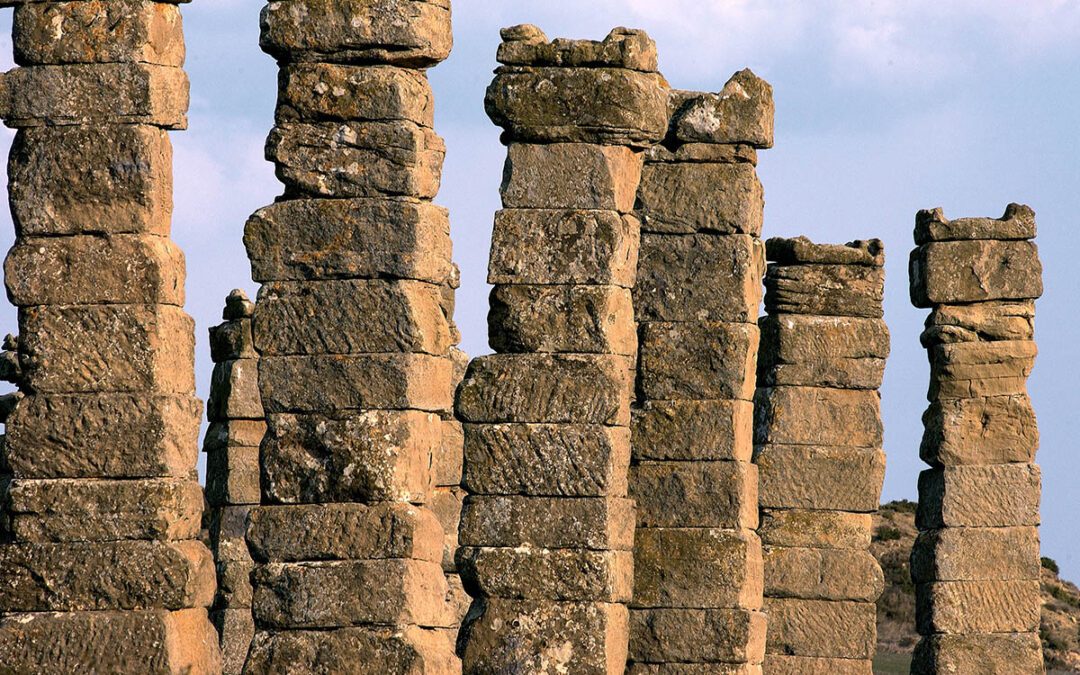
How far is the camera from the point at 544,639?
2044cm

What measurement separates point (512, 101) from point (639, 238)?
5.81ft

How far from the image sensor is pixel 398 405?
1931 centimetres

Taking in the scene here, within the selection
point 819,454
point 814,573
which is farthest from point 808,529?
point 819,454

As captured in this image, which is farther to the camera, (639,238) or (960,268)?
(960,268)

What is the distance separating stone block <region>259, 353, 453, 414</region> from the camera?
19312 mm

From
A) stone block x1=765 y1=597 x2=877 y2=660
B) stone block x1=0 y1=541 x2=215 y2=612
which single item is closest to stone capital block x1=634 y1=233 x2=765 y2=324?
stone block x1=765 y1=597 x2=877 y2=660

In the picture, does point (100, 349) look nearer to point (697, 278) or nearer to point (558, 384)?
point (558, 384)

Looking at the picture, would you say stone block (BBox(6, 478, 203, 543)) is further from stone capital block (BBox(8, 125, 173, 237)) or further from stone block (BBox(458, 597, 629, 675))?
stone block (BBox(458, 597, 629, 675))

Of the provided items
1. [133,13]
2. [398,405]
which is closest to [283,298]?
[398,405]

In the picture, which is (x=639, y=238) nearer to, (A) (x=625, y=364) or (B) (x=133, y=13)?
(A) (x=625, y=364)

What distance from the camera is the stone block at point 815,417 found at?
27141 millimetres

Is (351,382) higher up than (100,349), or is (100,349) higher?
(100,349)

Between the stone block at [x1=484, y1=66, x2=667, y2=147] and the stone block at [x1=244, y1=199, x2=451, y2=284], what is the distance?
5.09ft

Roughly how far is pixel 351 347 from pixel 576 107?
304cm
